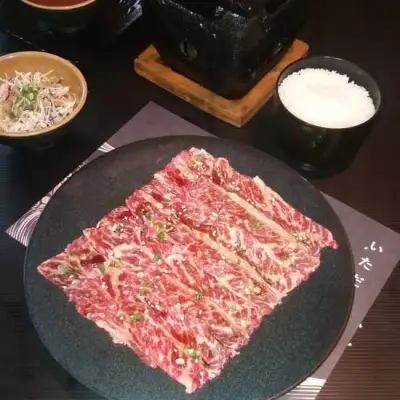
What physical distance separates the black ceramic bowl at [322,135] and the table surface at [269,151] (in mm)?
54

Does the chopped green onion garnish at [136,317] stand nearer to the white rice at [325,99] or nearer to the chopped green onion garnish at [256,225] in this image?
the chopped green onion garnish at [256,225]

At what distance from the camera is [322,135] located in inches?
51.7

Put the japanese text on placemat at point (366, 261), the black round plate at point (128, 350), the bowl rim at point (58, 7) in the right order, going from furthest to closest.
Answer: the bowl rim at point (58, 7)
the japanese text on placemat at point (366, 261)
the black round plate at point (128, 350)

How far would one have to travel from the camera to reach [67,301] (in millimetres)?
1111

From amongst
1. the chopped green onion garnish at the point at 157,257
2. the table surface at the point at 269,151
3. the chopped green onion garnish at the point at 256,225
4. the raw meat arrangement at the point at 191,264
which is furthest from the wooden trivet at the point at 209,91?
the chopped green onion garnish at the point at 157,257

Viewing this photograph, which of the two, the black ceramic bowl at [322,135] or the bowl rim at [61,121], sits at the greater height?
the black ceramic bowl at [322,135]

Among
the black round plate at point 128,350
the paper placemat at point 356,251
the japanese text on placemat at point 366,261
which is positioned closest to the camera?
the black round plate at point 128,350

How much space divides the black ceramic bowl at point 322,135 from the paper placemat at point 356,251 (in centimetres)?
9

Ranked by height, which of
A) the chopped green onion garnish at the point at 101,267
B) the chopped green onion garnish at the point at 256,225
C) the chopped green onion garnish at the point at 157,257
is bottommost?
the chopped green onion garnish at the point at 101,267

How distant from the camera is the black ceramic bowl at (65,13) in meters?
1.49

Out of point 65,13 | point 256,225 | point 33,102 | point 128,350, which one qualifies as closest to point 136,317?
point 128,350

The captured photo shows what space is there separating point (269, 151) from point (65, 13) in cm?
57

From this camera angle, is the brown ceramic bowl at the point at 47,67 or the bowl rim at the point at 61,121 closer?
the bowl rim at the point at 61,121

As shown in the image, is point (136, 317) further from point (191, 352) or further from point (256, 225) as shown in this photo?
→ point (256, 225)
